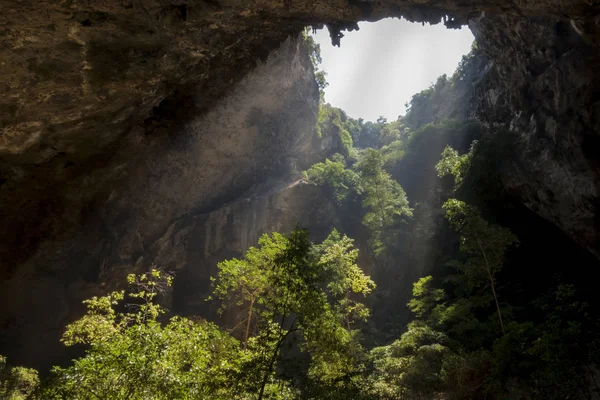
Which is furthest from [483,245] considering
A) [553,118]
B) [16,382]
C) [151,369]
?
[16,382]

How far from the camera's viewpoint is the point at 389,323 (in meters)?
25.1

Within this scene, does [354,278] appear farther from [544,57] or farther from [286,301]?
[544,57]

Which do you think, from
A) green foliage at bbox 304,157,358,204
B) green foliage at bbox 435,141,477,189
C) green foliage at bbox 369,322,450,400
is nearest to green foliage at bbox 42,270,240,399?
green foliage at bbox 369,322,450,400

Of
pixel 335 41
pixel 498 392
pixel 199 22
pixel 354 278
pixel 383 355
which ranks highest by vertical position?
pixel 335 41

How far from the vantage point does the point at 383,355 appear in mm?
15953

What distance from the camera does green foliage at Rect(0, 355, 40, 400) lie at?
1652cm

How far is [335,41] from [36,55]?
1028 cm

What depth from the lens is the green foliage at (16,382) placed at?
1652 cm

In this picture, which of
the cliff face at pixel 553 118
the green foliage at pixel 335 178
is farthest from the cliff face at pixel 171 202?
the cliff face at pixel 553 118

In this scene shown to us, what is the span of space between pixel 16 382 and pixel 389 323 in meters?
23.1

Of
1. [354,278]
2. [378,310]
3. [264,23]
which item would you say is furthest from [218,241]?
[264,23]

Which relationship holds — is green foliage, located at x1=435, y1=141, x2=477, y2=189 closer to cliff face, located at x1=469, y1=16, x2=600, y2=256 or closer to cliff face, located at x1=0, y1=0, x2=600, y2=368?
cliff face, located at x1=469, y1=16, x2=600, y2=256

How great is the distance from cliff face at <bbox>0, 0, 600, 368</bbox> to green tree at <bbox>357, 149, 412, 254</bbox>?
713 centimetres

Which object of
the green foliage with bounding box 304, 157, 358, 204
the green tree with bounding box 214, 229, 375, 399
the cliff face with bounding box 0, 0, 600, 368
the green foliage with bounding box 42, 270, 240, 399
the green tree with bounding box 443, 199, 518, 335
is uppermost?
the green foliage with bounding box 304, 157, 358, 204
